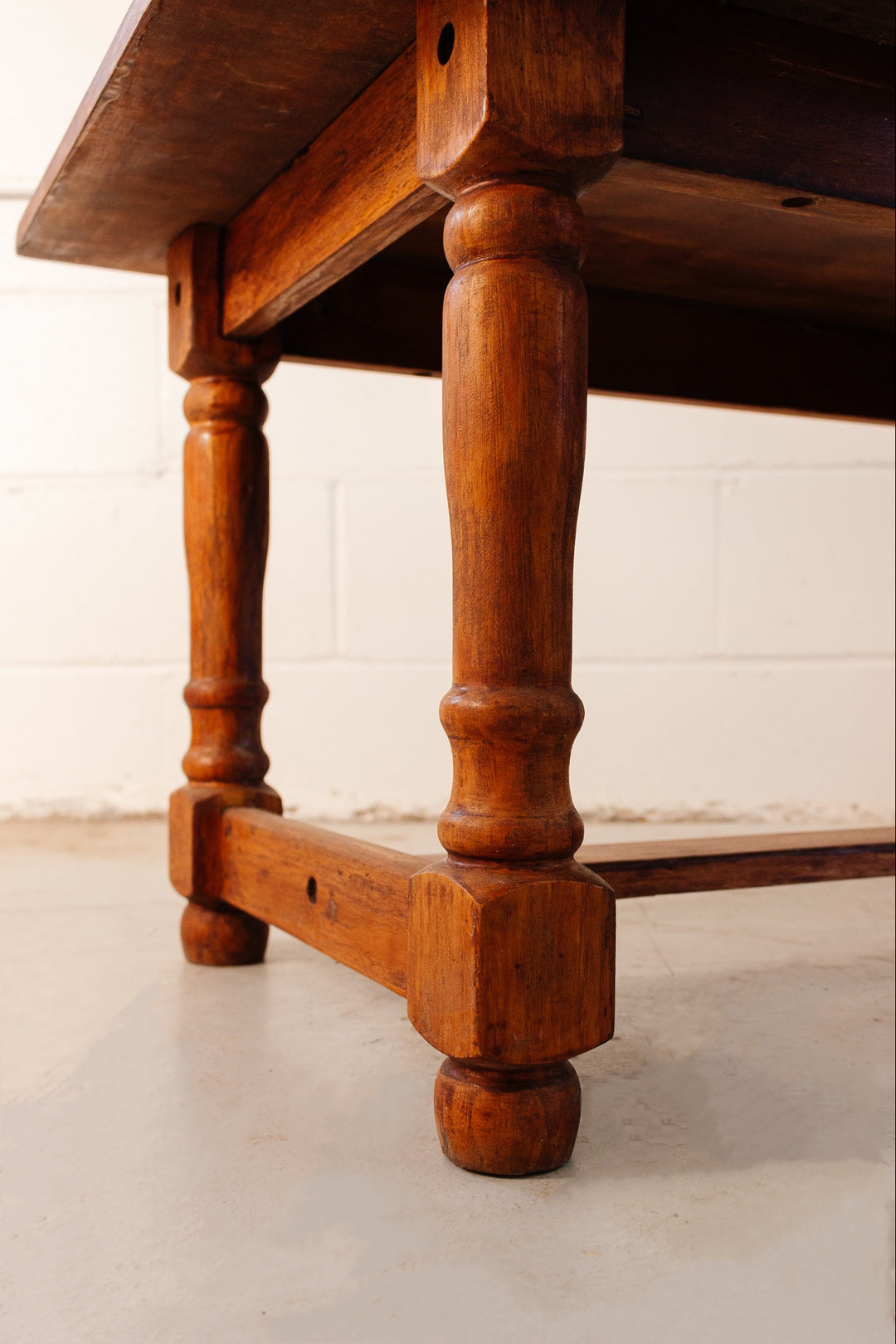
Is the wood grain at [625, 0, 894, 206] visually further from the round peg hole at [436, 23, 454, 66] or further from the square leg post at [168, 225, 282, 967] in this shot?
the square leg post at [168, 225, 282, 967]

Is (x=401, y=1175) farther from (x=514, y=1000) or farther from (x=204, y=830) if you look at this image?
(x=204, y=830)

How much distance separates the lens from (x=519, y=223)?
708 millimetres

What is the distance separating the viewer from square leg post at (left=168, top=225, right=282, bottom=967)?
48.1 inches

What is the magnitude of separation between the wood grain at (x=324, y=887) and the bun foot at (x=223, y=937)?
0.05m

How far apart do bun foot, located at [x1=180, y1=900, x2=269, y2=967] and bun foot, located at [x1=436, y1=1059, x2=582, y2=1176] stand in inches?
21.6

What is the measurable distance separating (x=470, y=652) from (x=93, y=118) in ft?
1.82

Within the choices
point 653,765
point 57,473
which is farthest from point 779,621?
point 57,473

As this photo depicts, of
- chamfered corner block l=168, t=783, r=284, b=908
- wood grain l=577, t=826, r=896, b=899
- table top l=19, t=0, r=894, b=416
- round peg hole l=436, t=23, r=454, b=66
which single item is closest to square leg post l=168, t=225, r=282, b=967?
chamfered corner block l=168, t=783, r=284, b=908

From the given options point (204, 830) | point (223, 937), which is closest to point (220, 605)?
point (204, 830)

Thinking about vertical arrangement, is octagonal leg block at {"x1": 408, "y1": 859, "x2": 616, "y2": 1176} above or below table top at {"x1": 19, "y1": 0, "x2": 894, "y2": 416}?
below

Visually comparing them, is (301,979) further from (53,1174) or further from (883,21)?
(883,21)

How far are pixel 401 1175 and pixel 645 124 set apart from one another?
2.10 feet

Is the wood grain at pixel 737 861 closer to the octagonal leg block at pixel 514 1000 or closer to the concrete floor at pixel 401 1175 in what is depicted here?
the concrete floor at pixel 401 1175

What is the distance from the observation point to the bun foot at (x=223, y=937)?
125 centimetres
